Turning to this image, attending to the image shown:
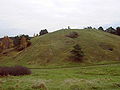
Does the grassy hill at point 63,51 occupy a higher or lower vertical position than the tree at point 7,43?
lower

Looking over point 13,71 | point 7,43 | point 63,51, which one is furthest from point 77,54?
point 7,43

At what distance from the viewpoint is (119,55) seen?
76.3m

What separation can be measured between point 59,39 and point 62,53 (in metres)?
17.6

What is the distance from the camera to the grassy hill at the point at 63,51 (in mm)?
72250

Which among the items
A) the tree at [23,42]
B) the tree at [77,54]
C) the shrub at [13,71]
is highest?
the tree at [23,42]

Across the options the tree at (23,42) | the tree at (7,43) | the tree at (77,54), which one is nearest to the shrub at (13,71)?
the tree at (77,54)

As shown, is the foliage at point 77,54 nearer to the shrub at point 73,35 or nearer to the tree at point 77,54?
the tree at point 77,54

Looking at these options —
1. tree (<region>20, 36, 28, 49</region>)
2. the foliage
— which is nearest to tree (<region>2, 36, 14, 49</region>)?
tree (<region>20, 36, 28, 49</region>)

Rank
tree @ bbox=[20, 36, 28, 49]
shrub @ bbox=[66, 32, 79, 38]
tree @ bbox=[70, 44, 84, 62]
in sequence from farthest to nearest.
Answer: shrub @ bbox=[66, 32, 79, 38] < tree @ bbox=[20, 36, 28, 49] < tree @ bbox=[70, 44, 84, 62]

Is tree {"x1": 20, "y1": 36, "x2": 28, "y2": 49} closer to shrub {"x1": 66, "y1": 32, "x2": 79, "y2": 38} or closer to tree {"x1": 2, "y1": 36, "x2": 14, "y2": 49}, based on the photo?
tree {"x1": 2, "y1": 36, "x2": 14, "y2": 49}

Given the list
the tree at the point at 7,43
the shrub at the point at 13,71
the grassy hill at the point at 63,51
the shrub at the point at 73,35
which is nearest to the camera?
the shrub at the point at 13,71

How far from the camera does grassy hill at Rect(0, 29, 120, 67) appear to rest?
7225 cm

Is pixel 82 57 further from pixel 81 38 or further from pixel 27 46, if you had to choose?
pixel 27 46

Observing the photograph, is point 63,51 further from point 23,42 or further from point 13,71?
point 13,71
